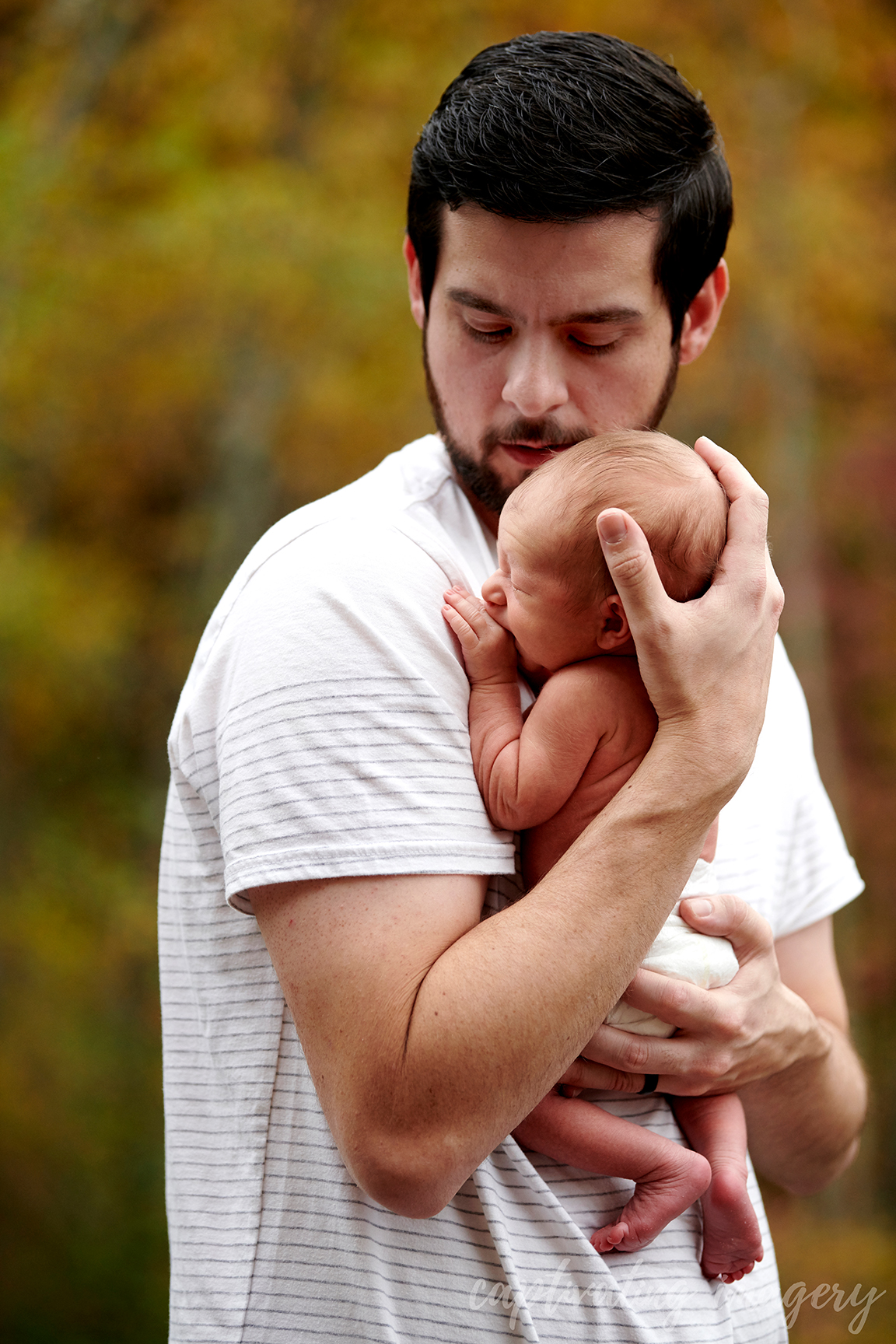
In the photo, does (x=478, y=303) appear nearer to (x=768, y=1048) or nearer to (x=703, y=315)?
(x=703, y=315)

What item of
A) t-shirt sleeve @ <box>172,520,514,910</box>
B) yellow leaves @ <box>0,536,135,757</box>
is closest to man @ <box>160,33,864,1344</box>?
t-shirt sleeve @ <box>172,520,514,910</box>

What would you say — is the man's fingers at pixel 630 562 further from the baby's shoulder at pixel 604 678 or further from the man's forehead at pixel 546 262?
the man's forehead at pixel 546 262

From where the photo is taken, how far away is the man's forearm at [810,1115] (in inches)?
69.0

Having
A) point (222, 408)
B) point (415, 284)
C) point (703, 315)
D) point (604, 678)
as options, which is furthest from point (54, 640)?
point (604, 678)

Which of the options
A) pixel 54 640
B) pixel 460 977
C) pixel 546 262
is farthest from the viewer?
pixel 54 640

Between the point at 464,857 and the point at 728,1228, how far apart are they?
25.2 inches

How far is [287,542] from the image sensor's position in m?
1.36

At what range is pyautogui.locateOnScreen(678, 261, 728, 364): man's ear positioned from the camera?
6.18ft

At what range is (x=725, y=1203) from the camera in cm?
146

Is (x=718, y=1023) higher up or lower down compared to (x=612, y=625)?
lower down

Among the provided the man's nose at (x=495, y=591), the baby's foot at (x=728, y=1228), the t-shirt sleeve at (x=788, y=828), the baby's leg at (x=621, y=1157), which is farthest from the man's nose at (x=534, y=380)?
the baby's foot at (x=728, y=1228)

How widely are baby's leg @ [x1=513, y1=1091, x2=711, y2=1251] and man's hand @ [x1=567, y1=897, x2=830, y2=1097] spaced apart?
5 cm

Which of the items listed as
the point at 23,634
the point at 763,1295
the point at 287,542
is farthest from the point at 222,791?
the point at 23,634

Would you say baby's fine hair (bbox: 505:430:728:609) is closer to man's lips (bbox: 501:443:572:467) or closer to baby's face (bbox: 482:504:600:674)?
baby's face (bbox: 482:504:600:674)
